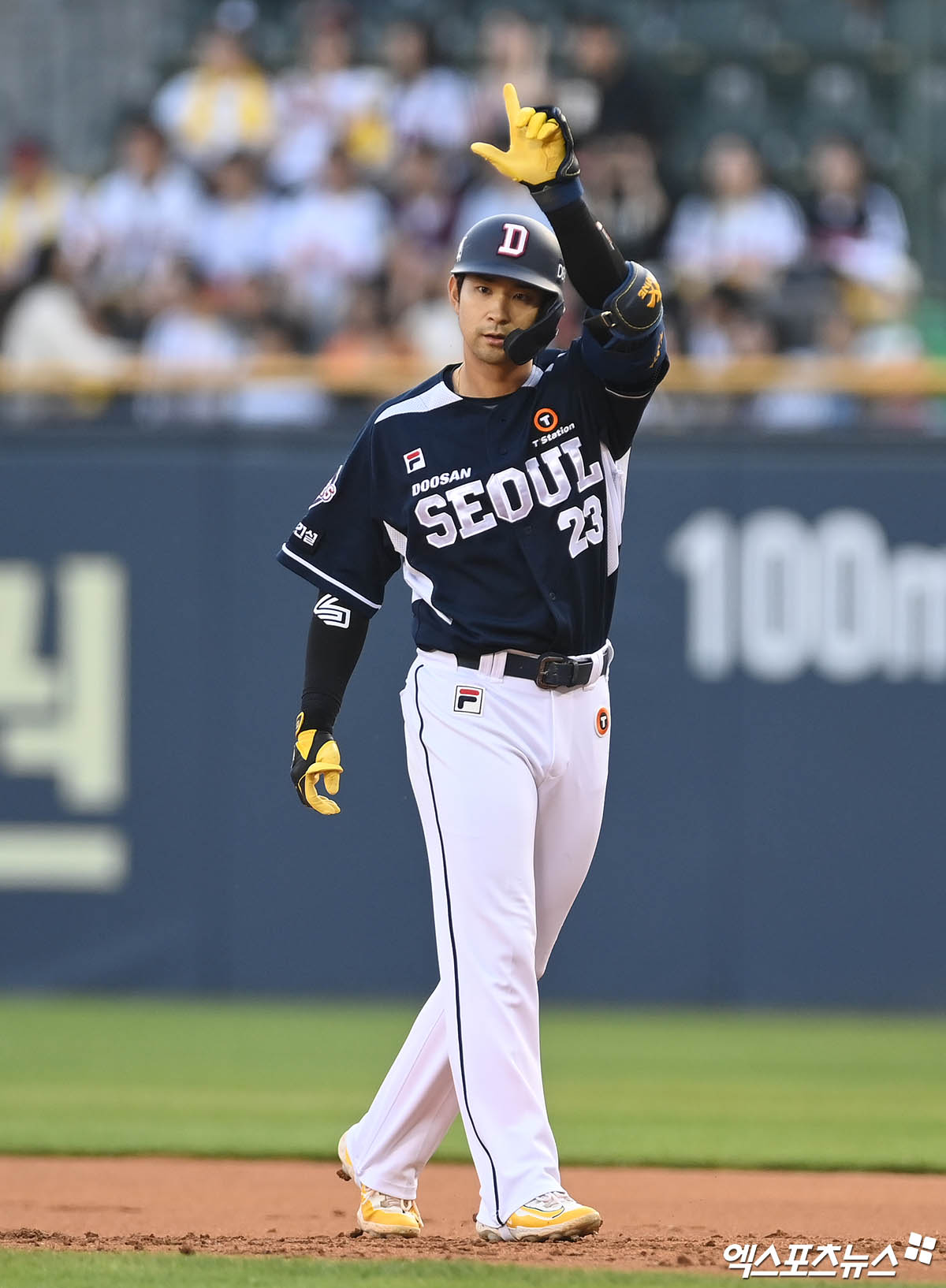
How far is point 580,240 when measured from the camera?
14.2ft

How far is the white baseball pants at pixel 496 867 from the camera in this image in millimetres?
4262

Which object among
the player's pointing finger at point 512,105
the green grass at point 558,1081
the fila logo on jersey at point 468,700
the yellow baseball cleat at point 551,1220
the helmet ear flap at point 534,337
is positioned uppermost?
the player's pointing finger at point 512,105

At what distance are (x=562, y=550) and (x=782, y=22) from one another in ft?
30.5

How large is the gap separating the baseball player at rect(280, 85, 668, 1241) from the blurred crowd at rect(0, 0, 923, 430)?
499 cm

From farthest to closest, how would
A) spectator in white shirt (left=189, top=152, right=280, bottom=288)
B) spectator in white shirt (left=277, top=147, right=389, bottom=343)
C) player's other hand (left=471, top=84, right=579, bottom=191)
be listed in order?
spectator in white shirt (left=189, top=152, right=280, bottom=288) → spectator in white shirt (left=277, top=147, right=389, bottom=343) → player's other hand (left=471, top=84, right=579, bottom=191)

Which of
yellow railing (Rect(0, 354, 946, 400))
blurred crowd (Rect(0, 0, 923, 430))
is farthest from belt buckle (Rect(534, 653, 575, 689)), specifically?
blurred crowd (Rect(0, 0, 923, 430))

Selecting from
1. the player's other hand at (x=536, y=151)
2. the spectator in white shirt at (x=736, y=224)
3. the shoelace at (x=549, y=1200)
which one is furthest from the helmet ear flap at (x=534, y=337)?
the spectator in white shirt at (x=736, y=224)

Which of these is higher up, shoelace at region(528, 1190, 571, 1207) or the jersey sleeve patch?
the jersey sleeve patch

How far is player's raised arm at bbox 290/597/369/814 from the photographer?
15.1 ft

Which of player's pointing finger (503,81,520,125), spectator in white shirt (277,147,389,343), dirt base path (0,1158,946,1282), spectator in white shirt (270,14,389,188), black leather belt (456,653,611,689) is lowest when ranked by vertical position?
dirt base path (0,1158,946,1282)

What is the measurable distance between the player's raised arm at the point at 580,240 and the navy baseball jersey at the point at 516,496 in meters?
0.05

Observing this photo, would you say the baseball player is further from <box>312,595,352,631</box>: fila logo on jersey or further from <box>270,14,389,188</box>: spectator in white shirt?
<box>270,14,389,188</box>: spectator in white shirt

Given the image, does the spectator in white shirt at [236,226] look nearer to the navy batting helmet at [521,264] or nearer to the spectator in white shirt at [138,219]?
the spectator in white shirt at [138,219]

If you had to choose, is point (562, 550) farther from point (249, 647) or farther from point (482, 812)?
point (249, 647)
